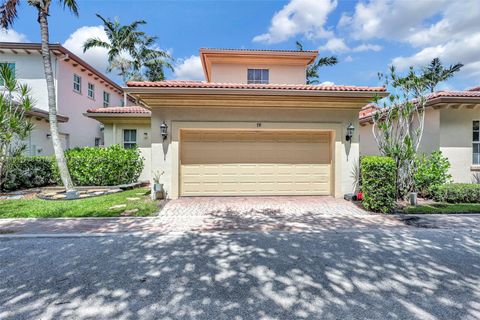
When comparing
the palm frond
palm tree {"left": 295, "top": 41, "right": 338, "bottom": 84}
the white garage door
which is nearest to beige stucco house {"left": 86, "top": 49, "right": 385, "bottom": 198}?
the white garage door

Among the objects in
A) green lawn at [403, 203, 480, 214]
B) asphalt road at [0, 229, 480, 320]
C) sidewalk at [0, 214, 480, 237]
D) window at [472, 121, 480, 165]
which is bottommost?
asphalt road at [0, 229, 480, 320]

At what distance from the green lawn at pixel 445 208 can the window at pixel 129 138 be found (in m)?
11.8

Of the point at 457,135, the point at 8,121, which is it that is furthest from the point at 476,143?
the point at 8,121

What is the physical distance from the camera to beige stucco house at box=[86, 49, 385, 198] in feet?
26.2

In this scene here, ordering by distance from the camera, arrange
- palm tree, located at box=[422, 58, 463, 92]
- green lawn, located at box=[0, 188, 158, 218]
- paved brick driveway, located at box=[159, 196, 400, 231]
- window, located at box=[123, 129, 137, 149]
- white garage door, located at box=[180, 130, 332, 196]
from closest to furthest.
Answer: paved brick driveway, located at box=[159, 196, 400, 231], green lawn, located at box=[0, 188, 158, 218], white garage door, located at box=[180, 130, 332, 196], window, located at box=[123, 129, 137, 149], palm tree, located at box=[422, 58, 463, 92]

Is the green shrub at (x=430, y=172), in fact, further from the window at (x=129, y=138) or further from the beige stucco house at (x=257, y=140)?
the window at (x=129, y=138)

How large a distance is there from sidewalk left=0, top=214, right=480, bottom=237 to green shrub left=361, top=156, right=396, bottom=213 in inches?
15.3

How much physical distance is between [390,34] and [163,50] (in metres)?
20.1

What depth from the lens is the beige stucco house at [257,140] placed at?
800 centimetres

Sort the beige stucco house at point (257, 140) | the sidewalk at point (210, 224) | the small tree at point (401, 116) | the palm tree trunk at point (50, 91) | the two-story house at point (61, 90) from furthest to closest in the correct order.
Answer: the two-story house at point (61, 90)
the palm tree trunk at point (50, 91)
the beige stucco house at point (257, 140)
the small tree at point (401, 116)
the sidewalk at point (210, 224)

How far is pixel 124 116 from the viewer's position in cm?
1191

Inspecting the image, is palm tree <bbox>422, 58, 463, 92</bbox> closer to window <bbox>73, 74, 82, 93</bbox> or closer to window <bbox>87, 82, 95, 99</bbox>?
window <bbox>87, 82, 95, 99</bbox>

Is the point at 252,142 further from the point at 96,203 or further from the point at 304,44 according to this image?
the point at 304,44

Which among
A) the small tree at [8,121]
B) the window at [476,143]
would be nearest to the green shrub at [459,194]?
the window at [476,143]
